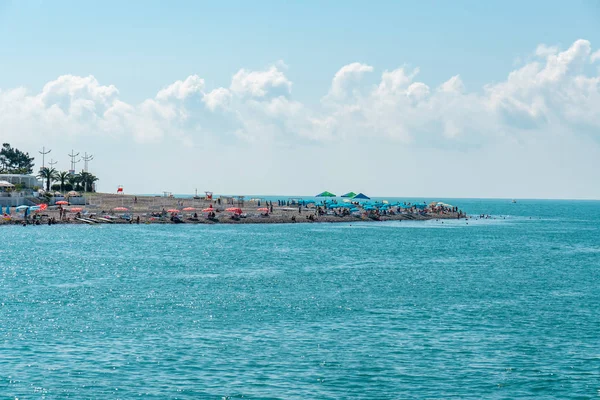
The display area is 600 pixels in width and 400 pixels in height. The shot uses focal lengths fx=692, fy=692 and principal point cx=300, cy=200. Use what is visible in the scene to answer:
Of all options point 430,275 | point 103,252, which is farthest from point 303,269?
point 103,252

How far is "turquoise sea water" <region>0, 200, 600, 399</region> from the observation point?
3108cm

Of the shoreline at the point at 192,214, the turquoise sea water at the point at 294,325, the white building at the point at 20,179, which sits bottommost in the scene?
the turquoise sea water at the point at 294,325

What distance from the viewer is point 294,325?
139ft

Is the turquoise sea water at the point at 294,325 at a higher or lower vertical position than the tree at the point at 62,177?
lower

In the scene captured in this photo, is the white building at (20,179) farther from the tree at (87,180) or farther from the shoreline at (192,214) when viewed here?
the tree at (87,180)

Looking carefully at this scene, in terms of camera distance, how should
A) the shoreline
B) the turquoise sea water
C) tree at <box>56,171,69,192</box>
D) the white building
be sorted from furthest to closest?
tree at <box>56,171,69,192</box> → the white building → the shoreline → the turquoise sea water

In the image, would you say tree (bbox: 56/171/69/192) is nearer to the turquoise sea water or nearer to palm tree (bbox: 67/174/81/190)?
palm tree (bbox: 67/174/81/190)

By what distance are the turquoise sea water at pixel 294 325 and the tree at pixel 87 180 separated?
3872 inches

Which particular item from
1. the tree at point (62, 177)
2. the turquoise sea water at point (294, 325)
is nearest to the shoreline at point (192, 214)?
the tree at point (62, 177)

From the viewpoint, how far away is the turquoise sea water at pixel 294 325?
3108 cm

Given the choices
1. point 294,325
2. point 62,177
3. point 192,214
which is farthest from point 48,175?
point 294,325

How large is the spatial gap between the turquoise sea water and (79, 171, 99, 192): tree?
98351mm

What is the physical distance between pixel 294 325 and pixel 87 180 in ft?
502

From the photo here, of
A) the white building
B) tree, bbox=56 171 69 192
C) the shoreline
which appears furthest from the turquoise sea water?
tree, bbox=56 171 69 192
